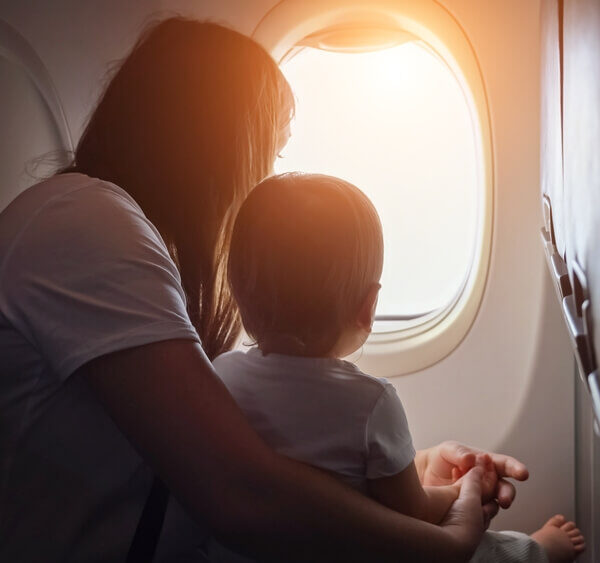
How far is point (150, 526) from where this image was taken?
82 cm

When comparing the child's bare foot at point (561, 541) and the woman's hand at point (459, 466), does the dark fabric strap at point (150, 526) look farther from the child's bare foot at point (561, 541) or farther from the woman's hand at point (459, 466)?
the child's bare foot at point (561, 541)

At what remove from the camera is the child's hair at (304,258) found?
97cm

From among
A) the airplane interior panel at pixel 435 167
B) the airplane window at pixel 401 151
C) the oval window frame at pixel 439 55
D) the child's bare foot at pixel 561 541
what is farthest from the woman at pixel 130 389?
the airplane window at pixel 401 151

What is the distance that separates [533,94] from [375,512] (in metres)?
0.93

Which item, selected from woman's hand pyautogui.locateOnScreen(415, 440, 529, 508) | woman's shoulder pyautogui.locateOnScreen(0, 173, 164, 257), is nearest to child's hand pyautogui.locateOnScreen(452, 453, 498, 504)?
woman's hand pyautogui.locateOnScreen(415, 440, 529, 508)

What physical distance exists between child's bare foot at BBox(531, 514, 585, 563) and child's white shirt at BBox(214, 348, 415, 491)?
0.53 metres

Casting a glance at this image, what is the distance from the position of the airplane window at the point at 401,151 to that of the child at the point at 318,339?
0.62 meters

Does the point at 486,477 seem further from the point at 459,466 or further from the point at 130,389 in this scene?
the point at 130,389

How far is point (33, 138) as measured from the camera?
5.10ft

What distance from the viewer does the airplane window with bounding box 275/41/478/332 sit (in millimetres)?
1568

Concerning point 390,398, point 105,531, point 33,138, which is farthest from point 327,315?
point 33,138

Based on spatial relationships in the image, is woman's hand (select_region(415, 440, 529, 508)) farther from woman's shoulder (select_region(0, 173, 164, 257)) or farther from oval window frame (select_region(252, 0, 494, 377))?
woman's shoulder (select_region(0, 173, 164, 257))

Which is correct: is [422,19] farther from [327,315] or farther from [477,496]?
[477,496]

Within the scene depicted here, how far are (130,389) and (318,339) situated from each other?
0.35 m
